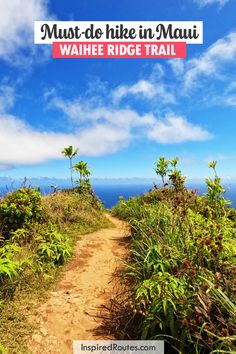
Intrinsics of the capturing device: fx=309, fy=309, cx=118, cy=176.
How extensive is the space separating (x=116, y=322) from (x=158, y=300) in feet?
4.62

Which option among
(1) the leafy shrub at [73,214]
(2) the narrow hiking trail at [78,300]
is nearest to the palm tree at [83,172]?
(1) the leafy shrub at [73,214]

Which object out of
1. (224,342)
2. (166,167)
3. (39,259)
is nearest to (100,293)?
(39,259)

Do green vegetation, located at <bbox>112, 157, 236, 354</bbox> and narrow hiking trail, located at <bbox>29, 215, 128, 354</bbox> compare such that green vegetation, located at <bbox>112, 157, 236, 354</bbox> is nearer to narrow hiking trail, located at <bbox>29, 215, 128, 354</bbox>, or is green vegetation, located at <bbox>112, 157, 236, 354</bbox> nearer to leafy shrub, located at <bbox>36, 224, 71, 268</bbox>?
narrow hiking trail, located at <bbox>29, 215, 128, 354</bbox>

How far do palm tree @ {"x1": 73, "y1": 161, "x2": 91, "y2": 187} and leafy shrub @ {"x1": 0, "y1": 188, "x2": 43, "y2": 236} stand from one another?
1002cm

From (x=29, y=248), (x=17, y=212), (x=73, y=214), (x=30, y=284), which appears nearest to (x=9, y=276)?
(x=30, y=284)

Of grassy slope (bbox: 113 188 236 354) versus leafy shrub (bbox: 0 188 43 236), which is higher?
leafy shrub (bbox: 0 188 43 236)

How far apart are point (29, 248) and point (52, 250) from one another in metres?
0.94

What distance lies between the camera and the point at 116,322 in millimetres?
6352

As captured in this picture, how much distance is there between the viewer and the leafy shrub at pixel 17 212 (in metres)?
12.3

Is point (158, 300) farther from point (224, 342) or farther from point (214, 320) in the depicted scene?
point (224, 342)

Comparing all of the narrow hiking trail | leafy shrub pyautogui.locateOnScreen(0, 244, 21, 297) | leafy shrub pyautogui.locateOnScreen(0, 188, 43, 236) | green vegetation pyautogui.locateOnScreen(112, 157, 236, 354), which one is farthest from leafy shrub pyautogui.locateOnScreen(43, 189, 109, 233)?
green vegetation pyautogui.locateOnScreen(112, 157, 236, 354)

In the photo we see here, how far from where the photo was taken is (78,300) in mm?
7641

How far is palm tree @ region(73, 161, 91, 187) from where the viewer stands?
76.3ft

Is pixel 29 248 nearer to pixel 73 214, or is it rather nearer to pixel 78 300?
pixel 78 300
